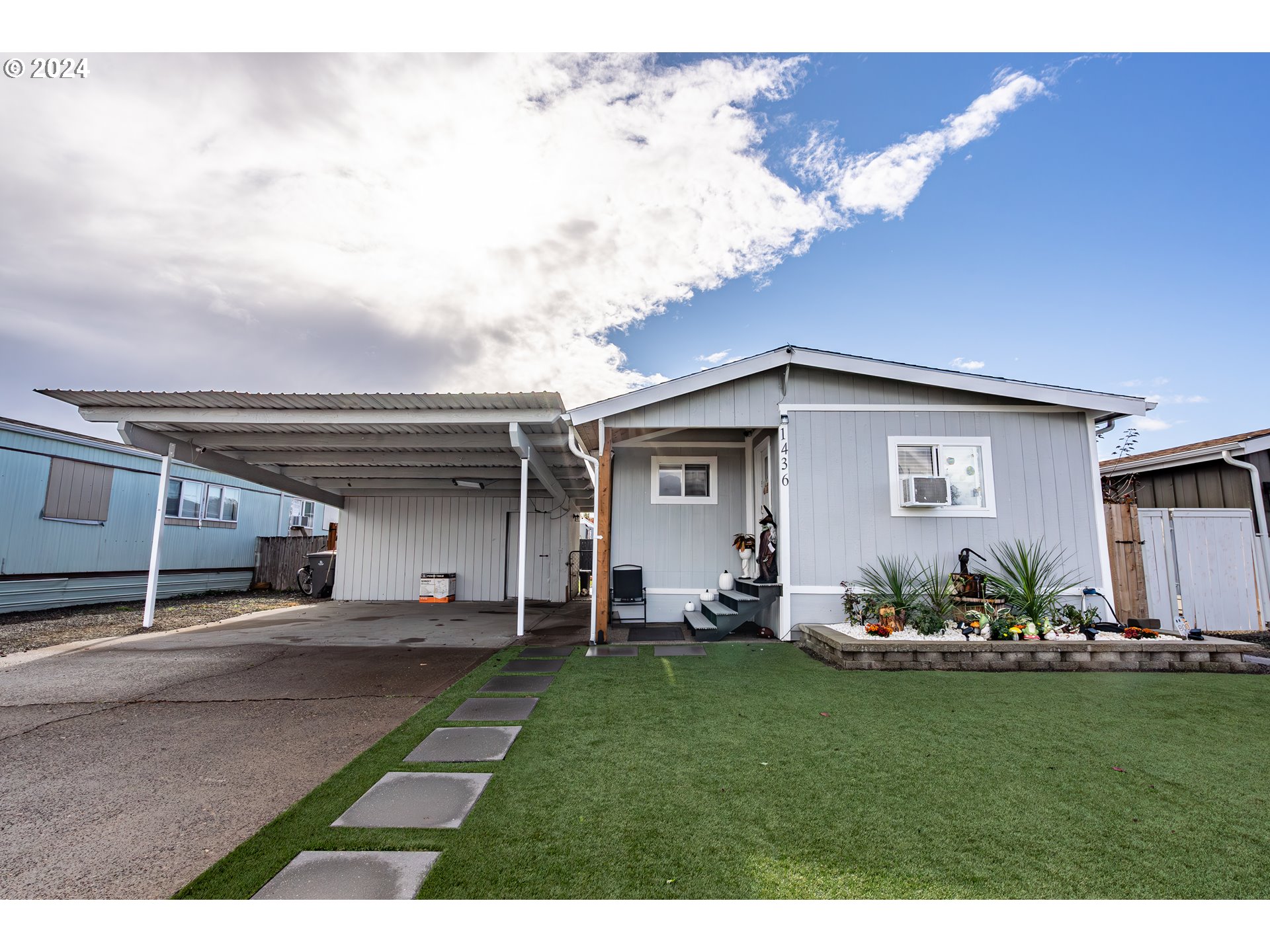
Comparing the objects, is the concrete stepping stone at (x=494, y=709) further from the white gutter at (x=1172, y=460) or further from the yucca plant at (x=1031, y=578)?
the white gutter at (x=1172, y=460)

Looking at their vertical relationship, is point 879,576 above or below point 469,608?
above

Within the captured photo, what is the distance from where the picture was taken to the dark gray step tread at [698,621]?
6418mm

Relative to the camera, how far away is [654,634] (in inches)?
275

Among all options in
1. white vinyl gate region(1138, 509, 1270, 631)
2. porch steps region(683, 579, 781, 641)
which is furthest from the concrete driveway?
white vinyl gate region(1138, 509, 1270, 631)

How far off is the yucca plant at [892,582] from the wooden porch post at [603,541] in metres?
3.00

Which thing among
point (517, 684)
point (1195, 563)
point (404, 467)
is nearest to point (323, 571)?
point (404, 467)

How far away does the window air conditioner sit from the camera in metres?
6.20

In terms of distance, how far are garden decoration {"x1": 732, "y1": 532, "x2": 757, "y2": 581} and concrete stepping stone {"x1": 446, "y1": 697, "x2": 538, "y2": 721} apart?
406cm

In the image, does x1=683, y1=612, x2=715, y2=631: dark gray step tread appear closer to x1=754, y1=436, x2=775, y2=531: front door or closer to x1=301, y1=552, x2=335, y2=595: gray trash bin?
x1=754, y1=436, x2=775, y2=531: front door
